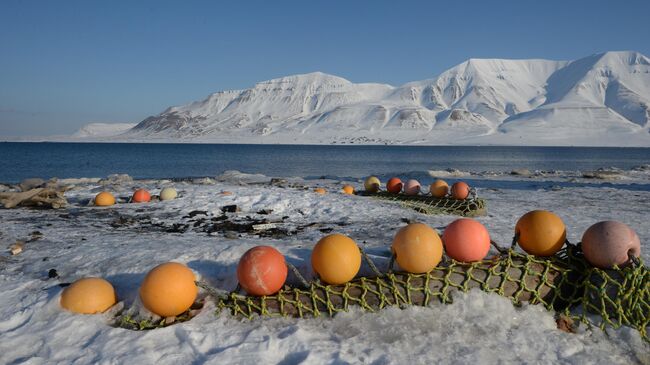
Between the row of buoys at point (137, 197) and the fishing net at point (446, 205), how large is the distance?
6684 millimetres

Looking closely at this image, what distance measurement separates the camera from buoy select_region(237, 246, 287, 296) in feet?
16.1

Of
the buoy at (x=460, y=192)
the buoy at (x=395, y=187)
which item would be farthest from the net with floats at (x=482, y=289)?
the buoy at (x=395, y=187)

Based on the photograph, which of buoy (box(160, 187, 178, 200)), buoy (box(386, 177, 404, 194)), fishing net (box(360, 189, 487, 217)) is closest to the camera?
fishing net (box(360, 189, 487, 217))

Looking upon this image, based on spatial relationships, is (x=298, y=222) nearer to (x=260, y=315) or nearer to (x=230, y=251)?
(x=230, y=251)

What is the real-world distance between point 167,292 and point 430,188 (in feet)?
33.4

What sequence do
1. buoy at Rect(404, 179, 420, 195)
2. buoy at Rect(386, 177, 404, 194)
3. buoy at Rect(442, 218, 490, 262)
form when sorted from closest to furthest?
1. buoy at Rect(442, 218, 490, 262)
2. buoy at Rect(404, 179, 420, 195)
3. buoy at Rect(386, 177, 404, 194)

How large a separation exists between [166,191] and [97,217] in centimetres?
271

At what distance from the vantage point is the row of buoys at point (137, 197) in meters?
12.8

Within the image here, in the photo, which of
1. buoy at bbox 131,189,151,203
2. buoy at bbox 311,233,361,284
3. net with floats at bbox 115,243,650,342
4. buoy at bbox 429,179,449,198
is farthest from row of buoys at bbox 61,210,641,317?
buoy at bbox 131,189,151,203

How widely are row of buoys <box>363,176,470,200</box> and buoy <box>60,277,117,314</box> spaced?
31.6ft

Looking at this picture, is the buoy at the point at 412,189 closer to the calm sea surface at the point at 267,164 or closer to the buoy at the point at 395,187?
the buoy at the point at 395,187

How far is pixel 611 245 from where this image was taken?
5.00 meters

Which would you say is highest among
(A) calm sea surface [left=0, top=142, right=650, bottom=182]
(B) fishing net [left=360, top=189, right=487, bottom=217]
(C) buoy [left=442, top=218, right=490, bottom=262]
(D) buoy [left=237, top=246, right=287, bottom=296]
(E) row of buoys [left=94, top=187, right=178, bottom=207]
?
(C) buoy [left=442, top=218, right=490, bottom=262]

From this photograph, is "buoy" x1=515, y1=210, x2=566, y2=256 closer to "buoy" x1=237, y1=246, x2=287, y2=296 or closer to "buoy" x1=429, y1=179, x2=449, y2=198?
"buoy" x1=237, y1=246, x2=287, y2=296
